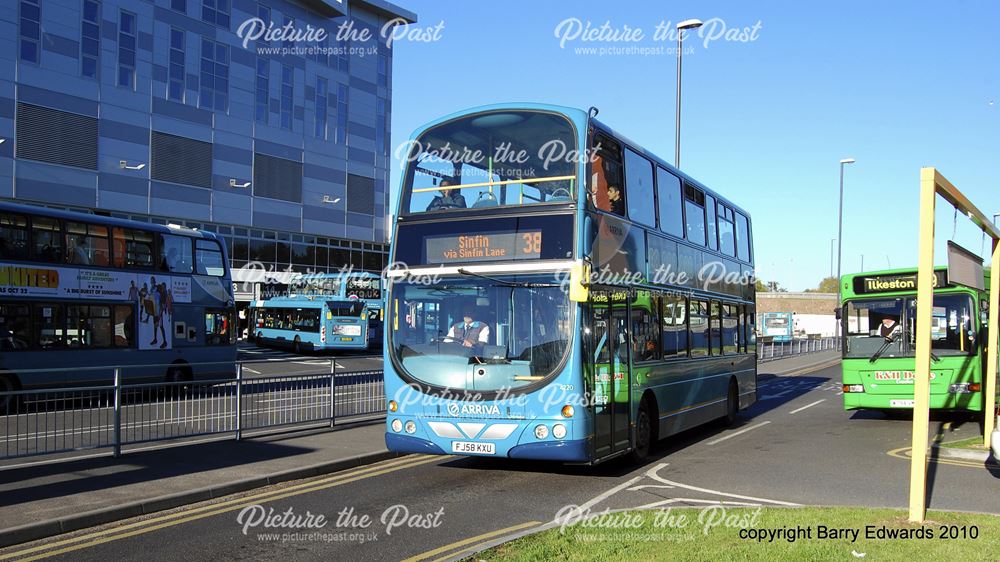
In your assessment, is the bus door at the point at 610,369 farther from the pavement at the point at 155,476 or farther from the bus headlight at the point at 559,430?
the pavement at the point at 155,476

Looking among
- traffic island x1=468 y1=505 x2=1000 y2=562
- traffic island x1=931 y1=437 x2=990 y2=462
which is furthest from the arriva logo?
traffic island x1=931 y1=437 x2=990 y2=462

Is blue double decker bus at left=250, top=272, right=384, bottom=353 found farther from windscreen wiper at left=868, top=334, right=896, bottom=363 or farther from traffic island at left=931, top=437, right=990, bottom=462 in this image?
traffic island at left=931, top=437, right=990, bottom=462

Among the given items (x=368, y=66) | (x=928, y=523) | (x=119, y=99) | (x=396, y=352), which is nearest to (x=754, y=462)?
(x=928, y=523)

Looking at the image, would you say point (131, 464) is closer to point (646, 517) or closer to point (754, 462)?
point (646, 517)

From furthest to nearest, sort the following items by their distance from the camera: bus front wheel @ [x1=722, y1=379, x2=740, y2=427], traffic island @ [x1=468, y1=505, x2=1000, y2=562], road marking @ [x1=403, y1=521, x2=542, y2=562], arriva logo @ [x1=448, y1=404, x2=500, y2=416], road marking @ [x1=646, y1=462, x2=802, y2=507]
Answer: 1. bus front wheel @ [x1=722, y1=379, x2=740, y2=427]
2. arriva logo @ [x1=448, y1=404, x2=500, y2=416]
3. road marking @ [x1=646, y1=462, x2=802, y2=507]
4. road marking @ [x1=403, y1=521, x2=542, y2=562]
5. traffic island @ [x1=468, y1=505, x2=1000, y2=562]

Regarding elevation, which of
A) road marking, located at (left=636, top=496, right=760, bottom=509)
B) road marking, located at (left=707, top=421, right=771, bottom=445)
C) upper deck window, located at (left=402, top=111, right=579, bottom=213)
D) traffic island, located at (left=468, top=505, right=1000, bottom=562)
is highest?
upper deck window, located at (left=402, top=111, right=579, bottom=213)

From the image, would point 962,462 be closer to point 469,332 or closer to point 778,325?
point 469,332

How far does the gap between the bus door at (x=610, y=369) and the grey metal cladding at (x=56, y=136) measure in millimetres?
37939

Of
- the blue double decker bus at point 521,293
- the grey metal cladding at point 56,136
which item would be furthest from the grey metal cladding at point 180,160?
the blue double decker bus at point 521,293

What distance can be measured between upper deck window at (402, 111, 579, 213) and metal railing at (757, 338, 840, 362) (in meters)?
33.7

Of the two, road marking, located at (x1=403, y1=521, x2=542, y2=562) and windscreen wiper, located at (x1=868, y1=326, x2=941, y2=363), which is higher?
windscreen wiper, located at (x1=868, y1=326, x2=941, y2=363)

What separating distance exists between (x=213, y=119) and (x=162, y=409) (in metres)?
39.4

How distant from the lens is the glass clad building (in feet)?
132

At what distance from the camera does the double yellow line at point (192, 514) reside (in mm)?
7282
